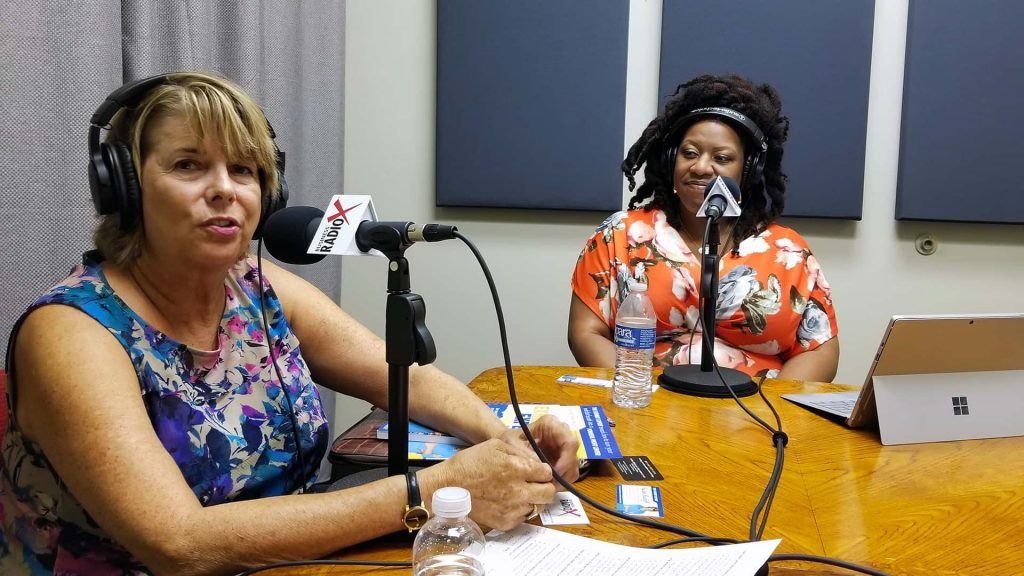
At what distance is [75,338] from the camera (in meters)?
0.82

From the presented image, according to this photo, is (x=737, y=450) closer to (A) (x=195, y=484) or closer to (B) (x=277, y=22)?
(A) (x=195, y=484)

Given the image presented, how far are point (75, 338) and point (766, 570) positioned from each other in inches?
31.7

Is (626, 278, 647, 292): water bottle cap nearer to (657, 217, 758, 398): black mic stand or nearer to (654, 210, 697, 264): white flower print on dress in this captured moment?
(654, 210, 697, 264): white flower print on dress

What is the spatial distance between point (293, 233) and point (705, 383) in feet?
3.05

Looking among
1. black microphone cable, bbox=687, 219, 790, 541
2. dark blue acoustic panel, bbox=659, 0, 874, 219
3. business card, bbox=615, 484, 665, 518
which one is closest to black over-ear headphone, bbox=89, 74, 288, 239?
business card, bbox=615, 484, 665, 518

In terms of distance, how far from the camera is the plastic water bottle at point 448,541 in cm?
66

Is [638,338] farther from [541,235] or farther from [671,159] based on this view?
[541,235]

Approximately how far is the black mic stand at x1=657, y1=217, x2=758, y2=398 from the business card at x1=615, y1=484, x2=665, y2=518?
0.51 m

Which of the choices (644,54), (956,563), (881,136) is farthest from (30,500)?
(881,136)

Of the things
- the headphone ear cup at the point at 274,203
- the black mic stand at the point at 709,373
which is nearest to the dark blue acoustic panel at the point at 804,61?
the black mic stand at the point at 709,373

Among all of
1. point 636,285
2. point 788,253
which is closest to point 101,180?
point 636,285

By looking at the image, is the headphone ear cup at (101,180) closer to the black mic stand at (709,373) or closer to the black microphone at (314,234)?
the black microphone at (314,234)

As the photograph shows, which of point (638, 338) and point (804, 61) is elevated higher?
point (804, 61)

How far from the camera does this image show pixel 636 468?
1.01m
